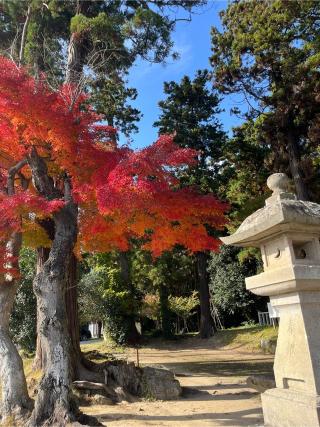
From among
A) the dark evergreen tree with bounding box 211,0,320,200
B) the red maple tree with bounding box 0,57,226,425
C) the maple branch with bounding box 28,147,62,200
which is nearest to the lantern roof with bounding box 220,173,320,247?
the red maple tree with bounding box 0,57,226,425

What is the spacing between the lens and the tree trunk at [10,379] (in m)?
7.03

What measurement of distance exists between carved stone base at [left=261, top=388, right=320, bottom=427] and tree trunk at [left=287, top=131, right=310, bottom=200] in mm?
11908

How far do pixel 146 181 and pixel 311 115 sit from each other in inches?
434

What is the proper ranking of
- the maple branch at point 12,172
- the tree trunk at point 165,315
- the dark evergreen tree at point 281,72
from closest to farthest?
the maple branch at point 12,172 → the dark evergreen tree at point 281,72 → the tree trunk at point 165,315

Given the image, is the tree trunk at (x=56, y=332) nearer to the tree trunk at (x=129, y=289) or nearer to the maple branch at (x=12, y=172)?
the maple branch at (x=12, y=172)

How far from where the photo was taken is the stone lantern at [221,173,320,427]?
4.57 metres

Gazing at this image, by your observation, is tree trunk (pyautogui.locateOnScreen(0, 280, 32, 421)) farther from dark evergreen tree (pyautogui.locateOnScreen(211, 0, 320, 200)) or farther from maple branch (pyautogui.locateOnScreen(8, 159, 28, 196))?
dark evergreen tree (pyautogui.locateOnScreen(211, 0, 320, 200))

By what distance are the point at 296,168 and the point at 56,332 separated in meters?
12.6

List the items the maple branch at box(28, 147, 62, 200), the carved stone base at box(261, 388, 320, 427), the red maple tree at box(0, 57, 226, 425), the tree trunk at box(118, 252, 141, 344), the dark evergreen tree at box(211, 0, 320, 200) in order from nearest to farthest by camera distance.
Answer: the carved stone base at box(261, 388, 320, 427) → the red maple tree at box(0, 57, 226, 425) → the maple branch at box(28, 147, 62, 200) → the dark evergreen tree at box(211, 0, 320, 200) → the tree trunk at box(118, 252, 141, 344)

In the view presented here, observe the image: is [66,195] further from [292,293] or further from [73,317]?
[292,293]

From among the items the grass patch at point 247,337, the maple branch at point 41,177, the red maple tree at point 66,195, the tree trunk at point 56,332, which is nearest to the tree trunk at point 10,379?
the tree trunk at point 56,332

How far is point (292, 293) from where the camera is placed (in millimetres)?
4840

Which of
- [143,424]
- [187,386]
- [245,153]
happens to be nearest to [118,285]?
[245,153]

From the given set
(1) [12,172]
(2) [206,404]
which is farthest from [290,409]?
(1) [12,172]
